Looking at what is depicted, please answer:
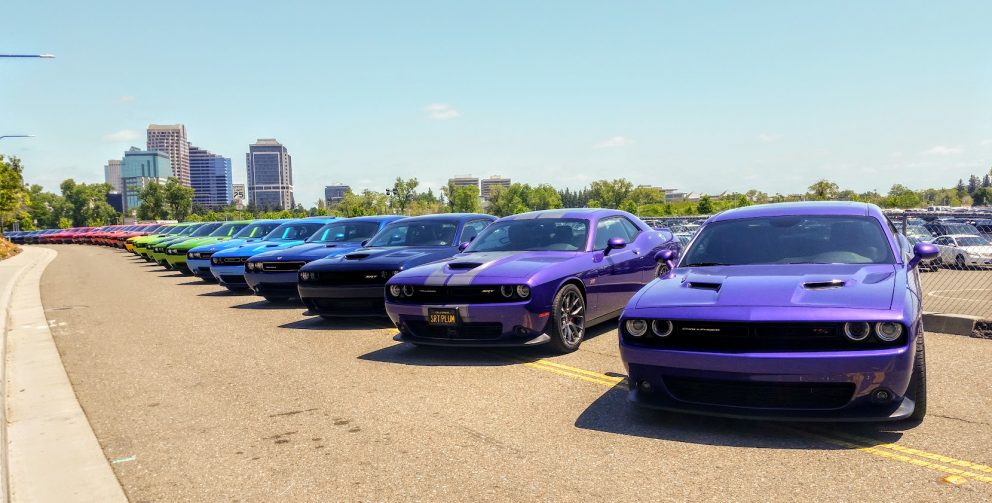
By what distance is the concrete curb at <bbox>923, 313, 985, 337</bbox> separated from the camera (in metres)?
7.90

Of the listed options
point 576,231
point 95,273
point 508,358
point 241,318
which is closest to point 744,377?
point 508,358

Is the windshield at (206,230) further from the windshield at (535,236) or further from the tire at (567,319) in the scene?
the tire at (567,319)

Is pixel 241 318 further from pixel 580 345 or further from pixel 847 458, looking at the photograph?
pixel 847 458

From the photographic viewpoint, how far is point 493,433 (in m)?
4.63

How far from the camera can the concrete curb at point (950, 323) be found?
790cm

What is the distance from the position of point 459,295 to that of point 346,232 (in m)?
6.72

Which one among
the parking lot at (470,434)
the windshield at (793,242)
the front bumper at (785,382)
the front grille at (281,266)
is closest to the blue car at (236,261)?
the front grille at (281,266)

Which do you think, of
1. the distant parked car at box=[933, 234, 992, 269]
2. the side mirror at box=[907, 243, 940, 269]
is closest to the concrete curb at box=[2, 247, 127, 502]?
the side mirror at box=[907, 243, 940, 269]

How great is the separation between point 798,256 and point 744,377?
5.32ft

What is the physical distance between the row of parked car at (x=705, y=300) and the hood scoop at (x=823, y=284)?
0.05 ft

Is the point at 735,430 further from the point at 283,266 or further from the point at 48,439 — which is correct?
the point at 283,266

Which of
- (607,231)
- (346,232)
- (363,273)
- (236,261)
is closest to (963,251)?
(607,231)

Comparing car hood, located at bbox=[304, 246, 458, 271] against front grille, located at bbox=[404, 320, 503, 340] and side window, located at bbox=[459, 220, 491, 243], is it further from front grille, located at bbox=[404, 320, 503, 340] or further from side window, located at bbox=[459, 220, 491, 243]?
front grille, located at bbox=[404, 320, 503, 340]

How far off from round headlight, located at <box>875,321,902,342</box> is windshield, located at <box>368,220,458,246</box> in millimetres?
6742
